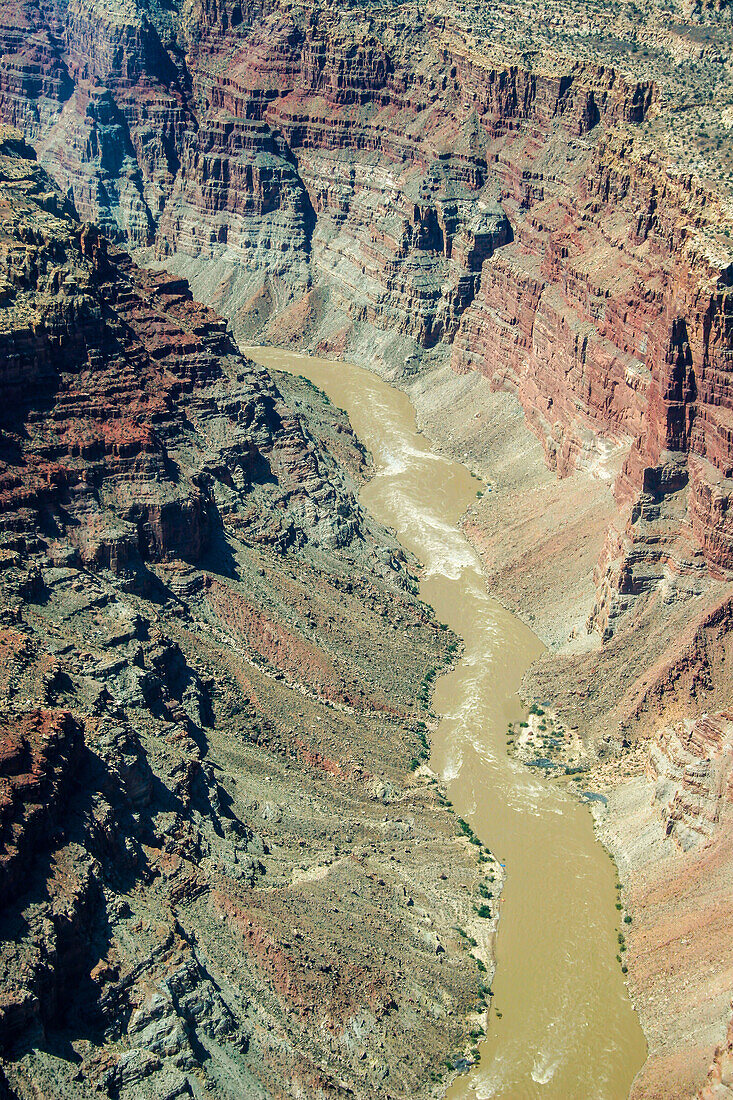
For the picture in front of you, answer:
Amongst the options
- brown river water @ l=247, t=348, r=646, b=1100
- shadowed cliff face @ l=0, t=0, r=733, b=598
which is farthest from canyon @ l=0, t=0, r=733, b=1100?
brown river water @ l=247, t=348, r=646, b=1100

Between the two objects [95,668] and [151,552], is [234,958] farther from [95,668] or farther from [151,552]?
[151,552]

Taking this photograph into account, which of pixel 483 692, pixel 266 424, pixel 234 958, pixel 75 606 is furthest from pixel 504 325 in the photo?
pixel 234 958

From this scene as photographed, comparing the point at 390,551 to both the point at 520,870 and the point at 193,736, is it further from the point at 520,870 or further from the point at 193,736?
the point at 193,736

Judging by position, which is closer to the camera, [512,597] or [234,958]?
[234,958]

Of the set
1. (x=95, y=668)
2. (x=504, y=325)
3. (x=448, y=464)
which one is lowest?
(x=448, y=464)

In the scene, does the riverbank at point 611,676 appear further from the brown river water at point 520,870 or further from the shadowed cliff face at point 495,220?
the shadowed cliff face at point 495,220

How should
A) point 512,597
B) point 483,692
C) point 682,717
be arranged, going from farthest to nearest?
point 512,597 → point 483,692 → point 682,717
